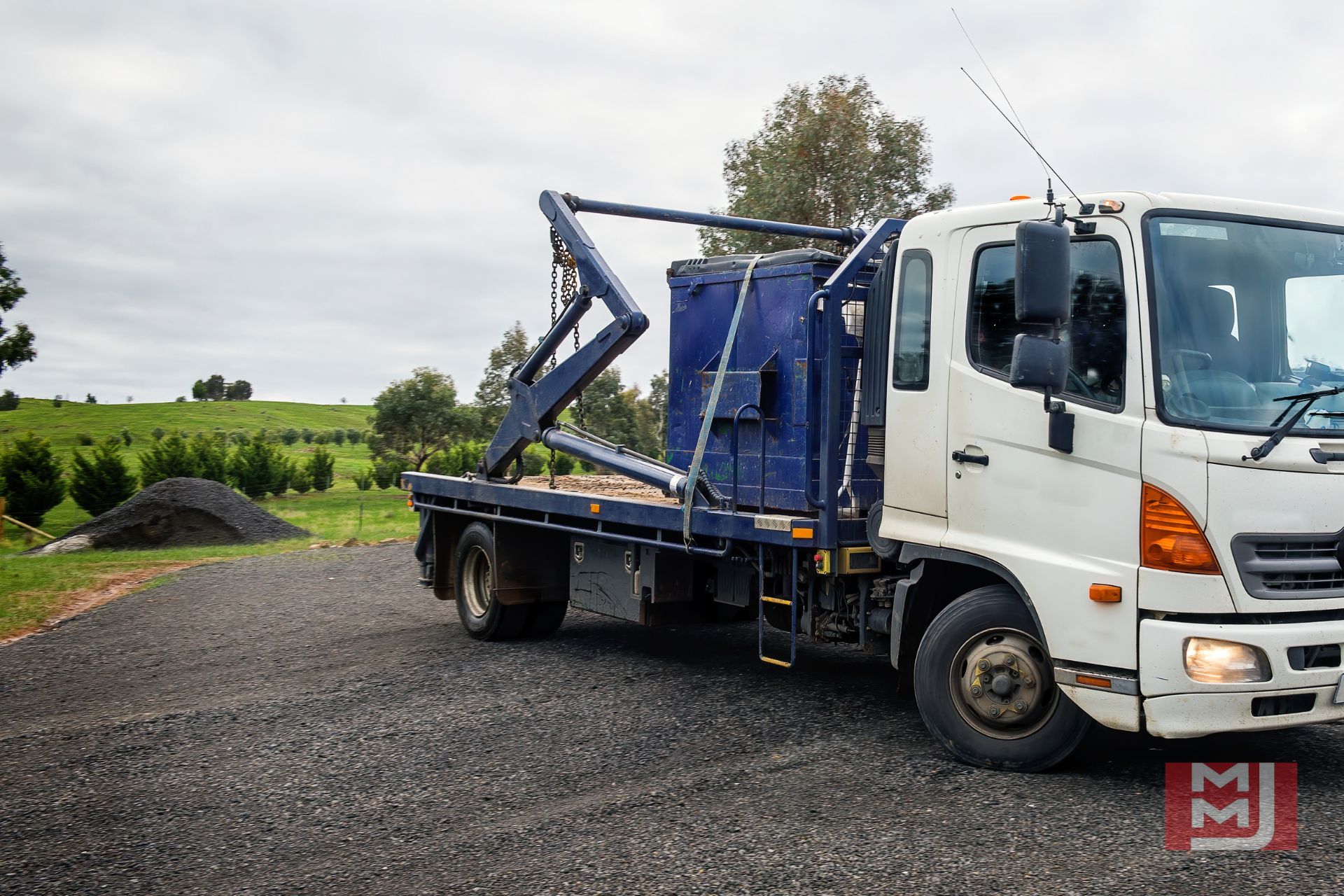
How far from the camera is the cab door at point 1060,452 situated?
477 centimetres

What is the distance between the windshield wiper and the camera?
4.56 metres

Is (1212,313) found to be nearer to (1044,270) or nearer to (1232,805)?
(1044,270)

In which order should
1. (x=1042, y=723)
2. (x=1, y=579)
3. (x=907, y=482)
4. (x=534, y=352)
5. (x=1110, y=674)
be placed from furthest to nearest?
1. (x=1, y=579)
2. (x=534, y=352)
3. (x=907, y=482)
4. (x=1042, y=723)
5. (x=1110, y=674)

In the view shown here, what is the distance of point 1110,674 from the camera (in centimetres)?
477

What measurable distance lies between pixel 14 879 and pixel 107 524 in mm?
20556

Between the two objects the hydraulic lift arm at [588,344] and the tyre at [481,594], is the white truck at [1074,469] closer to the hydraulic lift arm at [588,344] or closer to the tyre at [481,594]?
the hydraulic lift arm at [588,344]

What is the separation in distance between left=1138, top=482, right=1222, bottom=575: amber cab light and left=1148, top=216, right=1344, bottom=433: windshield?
36 centimetres

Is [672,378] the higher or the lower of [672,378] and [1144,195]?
the lower

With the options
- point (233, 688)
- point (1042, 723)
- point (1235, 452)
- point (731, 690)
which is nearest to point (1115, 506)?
point (1235, 452)

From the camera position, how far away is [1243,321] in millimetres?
4875

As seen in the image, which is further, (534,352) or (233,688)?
(534,352)

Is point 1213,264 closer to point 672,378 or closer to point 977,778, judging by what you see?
point 977,778

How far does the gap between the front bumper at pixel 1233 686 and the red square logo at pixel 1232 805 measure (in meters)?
0.39

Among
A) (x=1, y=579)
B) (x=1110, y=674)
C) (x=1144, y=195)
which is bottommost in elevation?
(x=1, y=579)
